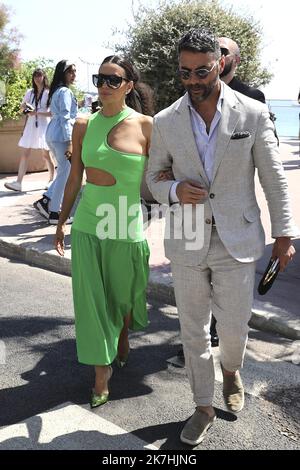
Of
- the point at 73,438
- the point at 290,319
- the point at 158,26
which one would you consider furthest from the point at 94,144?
the point at 158,26

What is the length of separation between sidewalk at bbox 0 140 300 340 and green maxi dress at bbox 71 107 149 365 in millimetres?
1562

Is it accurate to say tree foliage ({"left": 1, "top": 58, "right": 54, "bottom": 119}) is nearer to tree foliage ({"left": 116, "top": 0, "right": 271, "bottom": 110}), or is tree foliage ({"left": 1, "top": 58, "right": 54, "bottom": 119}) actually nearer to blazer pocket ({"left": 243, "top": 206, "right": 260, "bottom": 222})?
tree foliage ({"left": 116, "top": 0, "right": 271, "bottom": 110})

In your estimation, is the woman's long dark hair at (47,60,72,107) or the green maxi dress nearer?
the green maxi dress

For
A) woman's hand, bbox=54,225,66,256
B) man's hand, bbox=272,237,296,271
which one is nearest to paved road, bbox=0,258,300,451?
woman's hand, bbox=54,225,66,256

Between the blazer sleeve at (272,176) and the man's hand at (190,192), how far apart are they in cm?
32

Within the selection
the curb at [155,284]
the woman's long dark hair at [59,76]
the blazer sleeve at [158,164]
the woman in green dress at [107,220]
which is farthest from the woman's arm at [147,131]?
the woman's long dark hair at [59,76]

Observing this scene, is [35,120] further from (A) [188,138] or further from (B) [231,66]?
(A) [188,138]

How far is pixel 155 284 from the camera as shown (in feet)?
17.5

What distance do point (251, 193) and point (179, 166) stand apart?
0.39 metres

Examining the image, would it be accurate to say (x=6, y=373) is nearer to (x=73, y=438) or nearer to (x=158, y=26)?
(x=73, y=438)

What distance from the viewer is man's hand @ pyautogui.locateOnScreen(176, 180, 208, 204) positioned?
2.73 meters

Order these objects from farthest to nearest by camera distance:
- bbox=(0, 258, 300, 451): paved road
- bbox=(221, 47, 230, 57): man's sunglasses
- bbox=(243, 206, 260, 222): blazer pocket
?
1. bbox=(221, 47, 230, 57): man's sunglasses
2. bbox=(0, 258, 300, 451): paved road
3. bbox=(243, 206, 260, 222): blazer pocket

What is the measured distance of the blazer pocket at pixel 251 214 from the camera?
2.89 metres

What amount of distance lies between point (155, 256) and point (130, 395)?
2.86 meters
